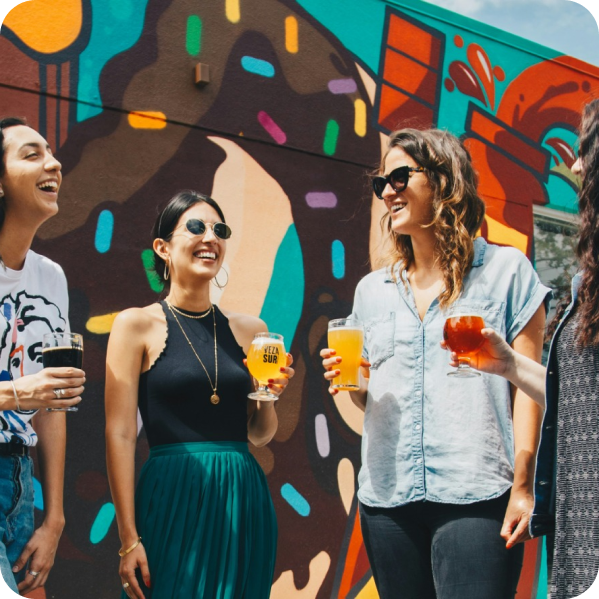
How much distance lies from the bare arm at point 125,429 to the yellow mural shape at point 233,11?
2.89m

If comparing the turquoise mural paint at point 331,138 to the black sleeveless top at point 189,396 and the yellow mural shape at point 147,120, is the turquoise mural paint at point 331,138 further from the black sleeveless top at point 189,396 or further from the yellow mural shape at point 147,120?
the black sleeveless top at point 189,396

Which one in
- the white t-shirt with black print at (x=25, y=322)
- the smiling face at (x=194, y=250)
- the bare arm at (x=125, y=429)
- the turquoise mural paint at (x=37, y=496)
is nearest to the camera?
the white t-shirt with black print at (x=25, y=322)

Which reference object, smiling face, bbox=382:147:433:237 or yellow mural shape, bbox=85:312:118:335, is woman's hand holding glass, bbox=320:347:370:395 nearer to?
smiling face, bbox=382:147:433:237

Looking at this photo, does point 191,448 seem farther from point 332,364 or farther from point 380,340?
point 380,340

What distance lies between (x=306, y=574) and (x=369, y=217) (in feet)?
8.14

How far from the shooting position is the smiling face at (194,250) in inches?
122

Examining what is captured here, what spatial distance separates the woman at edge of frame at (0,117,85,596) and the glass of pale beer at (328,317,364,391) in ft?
3.14

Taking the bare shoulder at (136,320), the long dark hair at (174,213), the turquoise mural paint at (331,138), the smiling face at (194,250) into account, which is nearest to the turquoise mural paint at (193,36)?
the turquoise mural paint at (331,138)

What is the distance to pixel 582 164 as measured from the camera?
2268mm

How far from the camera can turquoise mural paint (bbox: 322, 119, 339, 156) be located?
5332mm

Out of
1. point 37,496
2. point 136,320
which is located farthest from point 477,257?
point 37,496

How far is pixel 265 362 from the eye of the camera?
9.53 feet

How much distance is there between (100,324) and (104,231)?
0.56 metres

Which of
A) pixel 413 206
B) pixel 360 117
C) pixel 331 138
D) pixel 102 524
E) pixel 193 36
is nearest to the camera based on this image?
pixel 413 206
